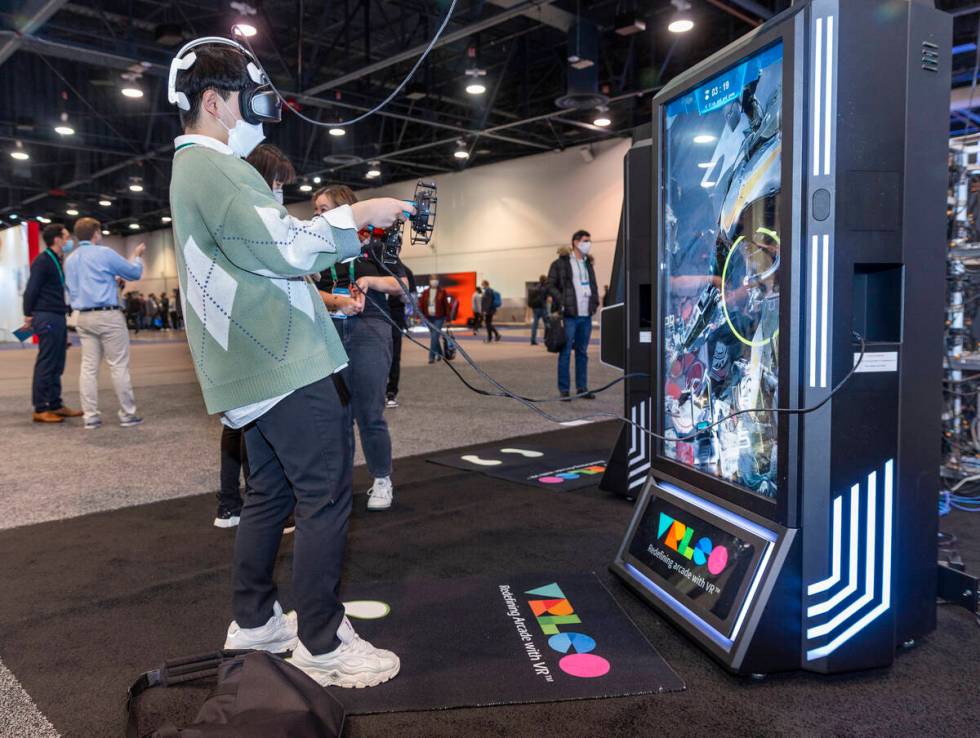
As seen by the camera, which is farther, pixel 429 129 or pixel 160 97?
pixel 429 129

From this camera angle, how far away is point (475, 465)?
4.27 m

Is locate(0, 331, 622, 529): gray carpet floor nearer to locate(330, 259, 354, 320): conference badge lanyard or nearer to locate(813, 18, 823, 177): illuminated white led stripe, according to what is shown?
locate(330, 259, 354, 320): conference badge lanyard

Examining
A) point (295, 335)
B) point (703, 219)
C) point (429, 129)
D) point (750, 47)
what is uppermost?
point (429, 129)

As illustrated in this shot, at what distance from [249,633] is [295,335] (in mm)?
859

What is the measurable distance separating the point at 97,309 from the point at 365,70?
8147 mm

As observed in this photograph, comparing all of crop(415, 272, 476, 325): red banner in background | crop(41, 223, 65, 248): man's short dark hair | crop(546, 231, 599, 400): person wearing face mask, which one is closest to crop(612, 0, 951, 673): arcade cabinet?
crop(546, 231, 599, 400): person wearing face mask

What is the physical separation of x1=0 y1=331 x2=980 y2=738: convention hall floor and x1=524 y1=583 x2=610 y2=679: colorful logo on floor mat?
0.52 ft

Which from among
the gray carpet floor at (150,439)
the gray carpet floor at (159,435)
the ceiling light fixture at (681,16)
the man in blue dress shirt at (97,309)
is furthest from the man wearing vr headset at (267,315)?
the ceiling light fixture at (681,16)

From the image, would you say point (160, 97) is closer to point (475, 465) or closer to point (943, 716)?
point (475, 465)

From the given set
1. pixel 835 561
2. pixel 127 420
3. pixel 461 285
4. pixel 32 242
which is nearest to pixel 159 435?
pixel 127 420

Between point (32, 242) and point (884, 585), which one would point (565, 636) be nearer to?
point (884, 585)

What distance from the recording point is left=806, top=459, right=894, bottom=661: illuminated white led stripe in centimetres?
185

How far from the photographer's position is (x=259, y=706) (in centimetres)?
146

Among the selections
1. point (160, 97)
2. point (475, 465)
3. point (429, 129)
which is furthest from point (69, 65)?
point (475, 465)
